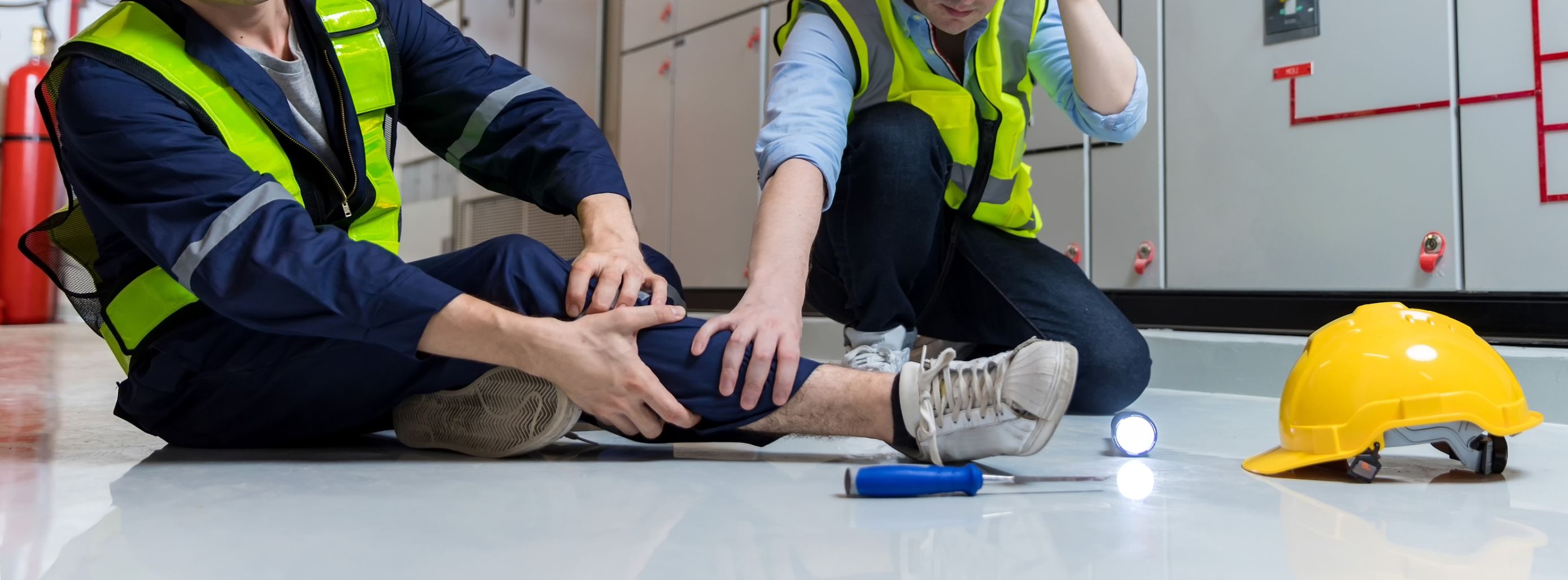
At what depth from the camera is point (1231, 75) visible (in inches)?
100

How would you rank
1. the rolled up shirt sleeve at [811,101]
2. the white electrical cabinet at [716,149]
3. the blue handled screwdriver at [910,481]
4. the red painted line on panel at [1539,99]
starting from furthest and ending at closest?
the white electrical cabinet at [716,149] → the red painted line on panel at [1539,99] → the rolled up shirt sleeve at [811,101] → the blue handled screwdriver at [910,481]

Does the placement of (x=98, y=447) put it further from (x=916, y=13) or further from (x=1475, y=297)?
(x=1475, y=297)

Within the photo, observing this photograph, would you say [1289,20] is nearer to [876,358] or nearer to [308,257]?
[876,358]

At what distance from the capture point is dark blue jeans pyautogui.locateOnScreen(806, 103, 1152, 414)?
1702 mm

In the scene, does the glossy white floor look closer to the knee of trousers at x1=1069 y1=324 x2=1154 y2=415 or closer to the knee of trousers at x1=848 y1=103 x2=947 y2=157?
the knee of trousers at x1=1069 y1=324 x2=1154 y2=415

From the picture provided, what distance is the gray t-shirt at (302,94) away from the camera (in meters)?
1.22

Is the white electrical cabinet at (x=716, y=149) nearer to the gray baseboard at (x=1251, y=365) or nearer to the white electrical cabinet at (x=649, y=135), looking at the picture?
the white electrical cabinet at (x=649, y=135)

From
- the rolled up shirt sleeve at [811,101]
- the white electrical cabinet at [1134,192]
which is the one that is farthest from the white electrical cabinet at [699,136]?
the rolled up shirt sleeve at [811,101]

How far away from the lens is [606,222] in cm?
129

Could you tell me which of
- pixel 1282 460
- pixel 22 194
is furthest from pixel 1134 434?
pixel 22 194

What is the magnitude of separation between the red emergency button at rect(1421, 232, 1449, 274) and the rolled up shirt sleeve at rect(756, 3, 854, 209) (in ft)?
4.72

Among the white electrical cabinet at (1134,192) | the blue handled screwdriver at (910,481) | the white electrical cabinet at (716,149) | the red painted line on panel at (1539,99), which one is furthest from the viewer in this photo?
the white electrical cabinet at (716,149)

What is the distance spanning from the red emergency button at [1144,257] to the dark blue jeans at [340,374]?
69.1 inches

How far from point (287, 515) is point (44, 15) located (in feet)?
20.8
